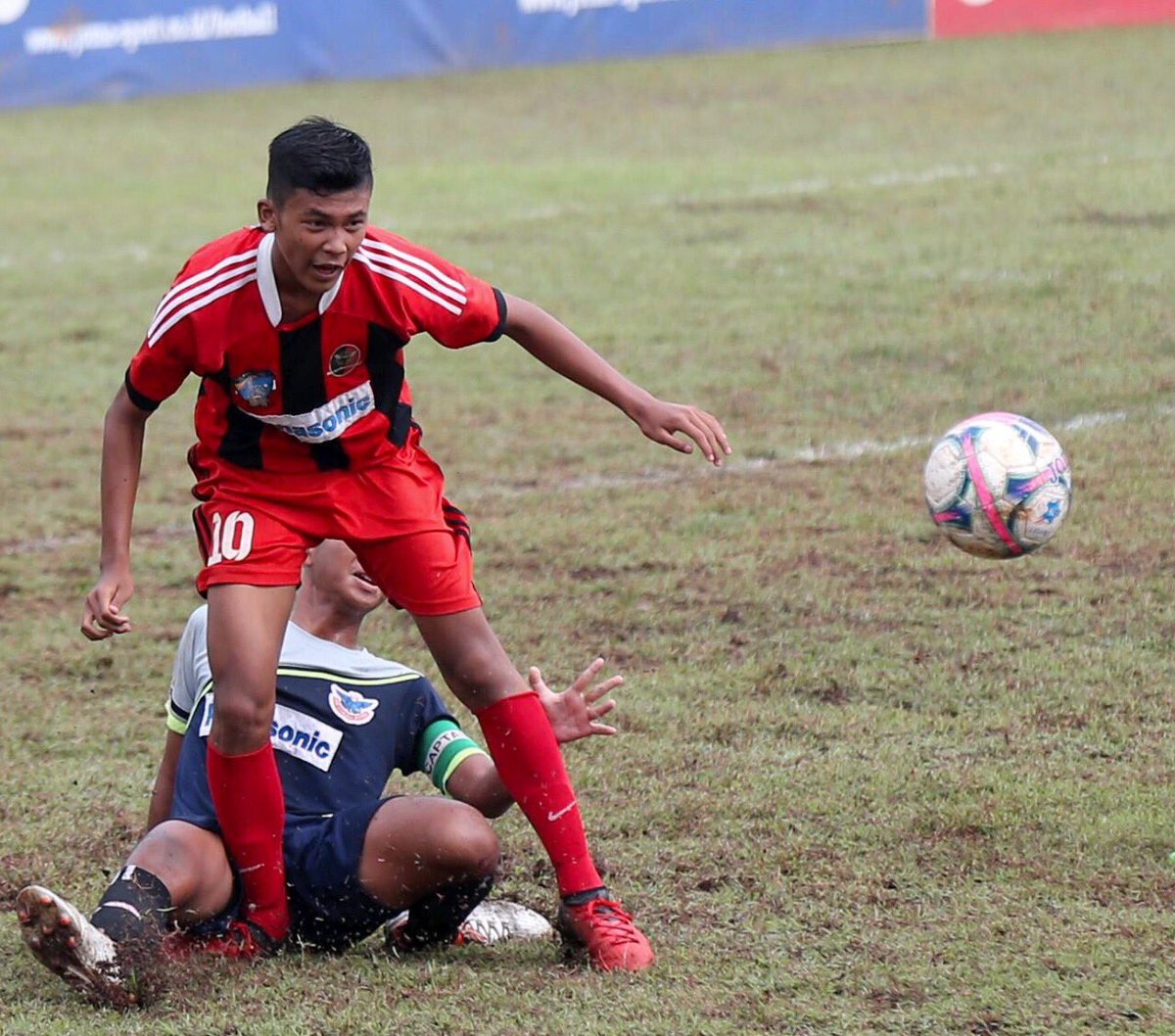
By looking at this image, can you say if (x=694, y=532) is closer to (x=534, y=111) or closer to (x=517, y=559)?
(x=517, y=559)

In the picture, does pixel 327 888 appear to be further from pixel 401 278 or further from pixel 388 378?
pixel 401 278

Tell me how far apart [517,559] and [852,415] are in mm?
2106

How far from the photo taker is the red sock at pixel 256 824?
350 cm

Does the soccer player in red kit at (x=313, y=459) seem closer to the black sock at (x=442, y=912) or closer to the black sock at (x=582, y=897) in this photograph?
the black sock at (x=582, y=897)

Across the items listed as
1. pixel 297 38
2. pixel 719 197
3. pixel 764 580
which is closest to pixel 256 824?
pixel 764 580

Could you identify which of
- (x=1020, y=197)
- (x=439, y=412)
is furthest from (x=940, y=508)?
(x=1020, y=197)

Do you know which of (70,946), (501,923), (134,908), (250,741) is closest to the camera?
(70,946)

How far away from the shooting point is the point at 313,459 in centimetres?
365

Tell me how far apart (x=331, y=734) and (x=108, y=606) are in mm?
498

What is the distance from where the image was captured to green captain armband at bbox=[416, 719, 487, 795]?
375 cm

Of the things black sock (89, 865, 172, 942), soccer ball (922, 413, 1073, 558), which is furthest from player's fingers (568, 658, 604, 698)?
soccer ball (922, 413, 1073, 558)

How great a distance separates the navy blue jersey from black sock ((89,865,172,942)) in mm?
273

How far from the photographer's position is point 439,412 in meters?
8.54

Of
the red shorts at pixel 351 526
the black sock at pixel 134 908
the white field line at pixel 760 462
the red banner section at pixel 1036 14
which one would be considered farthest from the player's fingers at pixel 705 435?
the red banner section at pixel 1036 14
